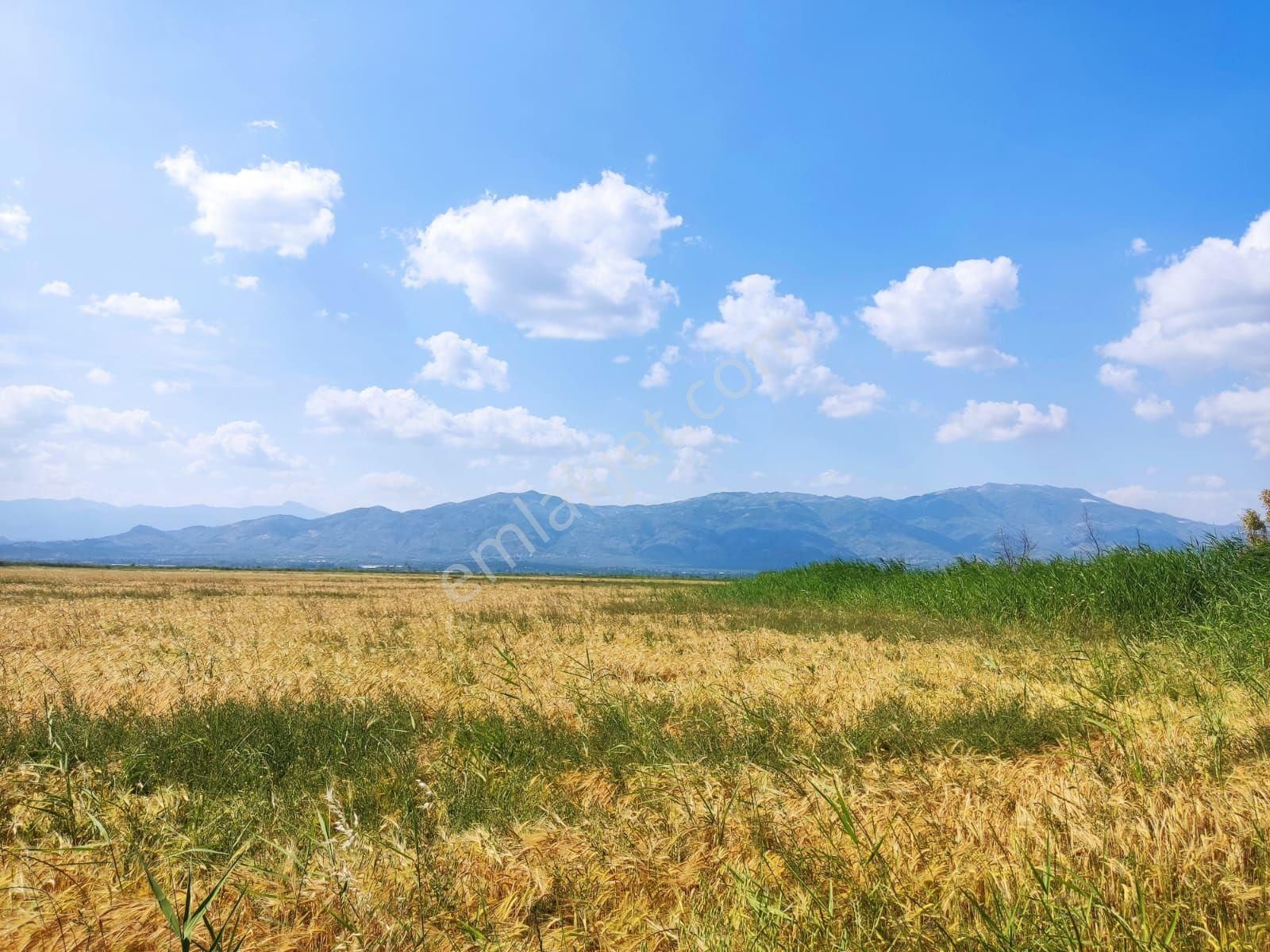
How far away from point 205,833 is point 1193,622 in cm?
1369

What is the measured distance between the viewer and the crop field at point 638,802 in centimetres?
265

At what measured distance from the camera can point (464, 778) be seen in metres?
4.37

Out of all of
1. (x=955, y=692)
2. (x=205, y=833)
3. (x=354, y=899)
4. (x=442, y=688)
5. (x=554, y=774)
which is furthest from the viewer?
(x=442, y=688)

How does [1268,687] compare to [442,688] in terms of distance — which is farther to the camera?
[442,688]

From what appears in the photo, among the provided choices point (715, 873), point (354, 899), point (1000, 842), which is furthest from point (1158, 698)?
point (354, 899)

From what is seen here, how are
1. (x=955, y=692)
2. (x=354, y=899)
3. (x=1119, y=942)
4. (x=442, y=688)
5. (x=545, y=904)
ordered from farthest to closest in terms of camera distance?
1. (x=442, y=688)
2. (x=955, y=692)
3. (x=545, y=904)
4. (x=354, y=899)
5. (x=1119, y=942)

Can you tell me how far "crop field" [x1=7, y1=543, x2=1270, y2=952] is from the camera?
8.69 ft

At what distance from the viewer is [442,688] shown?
24.3 feet

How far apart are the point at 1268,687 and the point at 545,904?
745cm

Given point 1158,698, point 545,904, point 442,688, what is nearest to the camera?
point 545,904

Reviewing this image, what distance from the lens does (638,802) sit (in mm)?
4082

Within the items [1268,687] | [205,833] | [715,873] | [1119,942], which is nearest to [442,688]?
[205,833]

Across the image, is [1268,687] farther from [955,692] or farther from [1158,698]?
[955,692]

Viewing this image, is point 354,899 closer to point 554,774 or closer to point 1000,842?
point 554,774
